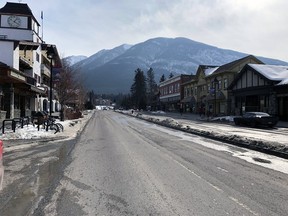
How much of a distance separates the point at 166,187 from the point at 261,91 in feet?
138

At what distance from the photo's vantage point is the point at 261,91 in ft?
156

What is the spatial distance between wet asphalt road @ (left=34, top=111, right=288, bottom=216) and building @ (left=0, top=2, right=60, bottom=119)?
16394 millimetres

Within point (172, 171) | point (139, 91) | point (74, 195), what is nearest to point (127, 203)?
point (74, 195)

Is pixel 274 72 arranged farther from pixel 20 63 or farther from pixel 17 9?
pixel 17 9

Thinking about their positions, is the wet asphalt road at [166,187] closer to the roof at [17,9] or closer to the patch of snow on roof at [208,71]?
the roof at [17,9]

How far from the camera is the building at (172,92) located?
96938 millimetres

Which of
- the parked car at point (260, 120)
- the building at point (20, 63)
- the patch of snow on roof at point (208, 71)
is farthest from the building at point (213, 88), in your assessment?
the building at point (20, 63)

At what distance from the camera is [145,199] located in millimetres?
7145

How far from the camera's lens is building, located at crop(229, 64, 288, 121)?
143 feet

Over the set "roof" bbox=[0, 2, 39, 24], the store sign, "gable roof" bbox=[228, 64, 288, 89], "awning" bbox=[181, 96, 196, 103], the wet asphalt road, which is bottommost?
the wet asphalt road

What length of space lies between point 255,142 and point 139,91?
13031 centimetres

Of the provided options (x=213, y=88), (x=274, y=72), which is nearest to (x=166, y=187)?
(x=274, y=72)

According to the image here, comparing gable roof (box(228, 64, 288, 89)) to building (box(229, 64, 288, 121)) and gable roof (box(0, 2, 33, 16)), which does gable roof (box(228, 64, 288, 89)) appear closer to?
building (box(229, 64, 288, 121))

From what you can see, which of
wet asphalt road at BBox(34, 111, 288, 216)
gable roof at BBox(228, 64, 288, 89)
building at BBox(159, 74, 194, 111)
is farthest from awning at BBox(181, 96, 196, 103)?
wet asphalt road at BBox(34, 111, 288, 216)
